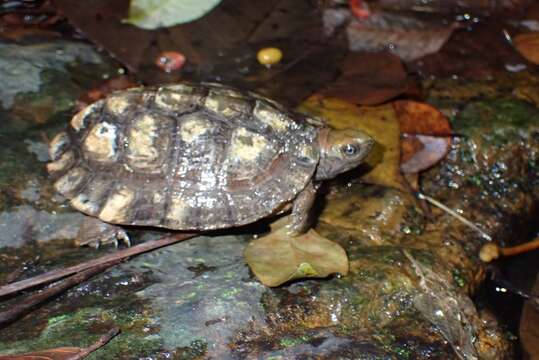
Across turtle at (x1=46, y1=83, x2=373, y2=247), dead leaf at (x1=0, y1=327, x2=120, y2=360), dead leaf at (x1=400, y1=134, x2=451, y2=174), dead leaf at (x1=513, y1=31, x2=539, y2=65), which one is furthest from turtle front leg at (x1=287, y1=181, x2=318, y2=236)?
dead leaf at (x1=513, y1=31, x2=539, y2=65)

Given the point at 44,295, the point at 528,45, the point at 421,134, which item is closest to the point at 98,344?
the point at 44,295

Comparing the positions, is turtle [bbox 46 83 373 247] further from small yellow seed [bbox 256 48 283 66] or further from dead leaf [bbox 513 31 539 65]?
dead leaf [bbox 513 31 539 65]

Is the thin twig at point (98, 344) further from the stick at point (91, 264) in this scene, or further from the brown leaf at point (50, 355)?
the stick at point (91, 264)

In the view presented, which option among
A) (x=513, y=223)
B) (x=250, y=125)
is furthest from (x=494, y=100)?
(x=250, y=125)

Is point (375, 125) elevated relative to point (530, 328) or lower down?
elevated

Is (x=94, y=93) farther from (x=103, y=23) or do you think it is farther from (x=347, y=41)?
(x=347, y=41)

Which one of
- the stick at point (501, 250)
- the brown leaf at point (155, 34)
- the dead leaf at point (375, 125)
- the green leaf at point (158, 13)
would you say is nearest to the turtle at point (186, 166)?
the dead leaf at point (375, 125)

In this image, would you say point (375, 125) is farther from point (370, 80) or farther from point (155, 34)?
point (155, 34)
